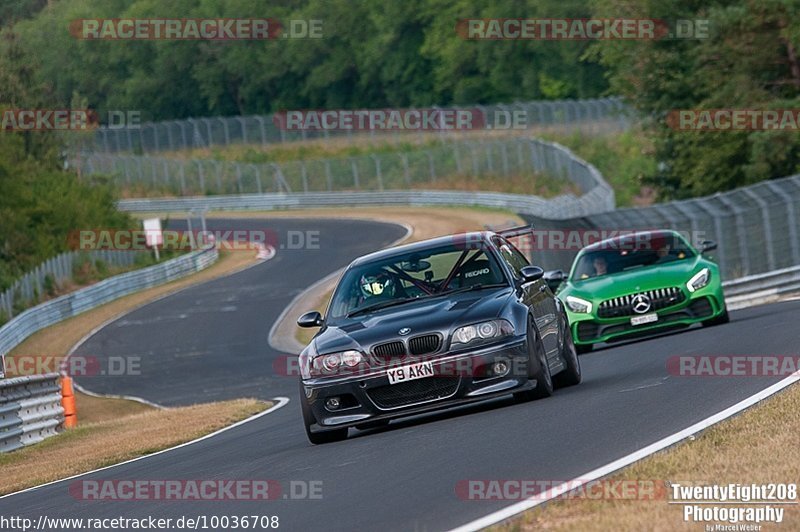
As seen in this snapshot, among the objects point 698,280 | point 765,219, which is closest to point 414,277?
point 698,280

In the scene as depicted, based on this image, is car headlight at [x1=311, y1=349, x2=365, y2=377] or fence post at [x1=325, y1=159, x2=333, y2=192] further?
fence post at [x1=325, y1=159, x2=333, y2=192]

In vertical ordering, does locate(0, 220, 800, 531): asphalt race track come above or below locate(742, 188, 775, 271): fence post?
below

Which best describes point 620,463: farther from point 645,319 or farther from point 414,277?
point 645,319

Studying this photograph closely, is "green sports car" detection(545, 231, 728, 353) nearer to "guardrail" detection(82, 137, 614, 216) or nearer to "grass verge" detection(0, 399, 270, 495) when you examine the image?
"grass verge" detection(0, 399, 270, 495)

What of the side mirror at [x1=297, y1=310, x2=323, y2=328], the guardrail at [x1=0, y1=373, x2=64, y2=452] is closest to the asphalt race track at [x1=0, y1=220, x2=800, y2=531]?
the side mirror at [x1=297, y1=310, x2=323, y2=328]

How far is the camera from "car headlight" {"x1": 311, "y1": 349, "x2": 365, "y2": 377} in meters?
11.8

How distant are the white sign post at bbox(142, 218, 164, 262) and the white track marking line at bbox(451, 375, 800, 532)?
169 feet

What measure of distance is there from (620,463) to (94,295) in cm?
4335

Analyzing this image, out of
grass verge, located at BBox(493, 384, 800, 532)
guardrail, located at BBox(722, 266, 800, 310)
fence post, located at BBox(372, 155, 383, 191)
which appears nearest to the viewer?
grass verge, located at BBox(493, 384, 800, 532)

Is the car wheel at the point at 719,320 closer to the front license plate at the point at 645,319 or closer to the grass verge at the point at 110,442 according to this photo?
the front license plate at the point at 645,319

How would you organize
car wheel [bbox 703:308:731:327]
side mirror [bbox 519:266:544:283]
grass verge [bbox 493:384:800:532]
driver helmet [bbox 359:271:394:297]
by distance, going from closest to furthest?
grass verge [bbox 493:384:800:532] < driver helmet [bbox 359:271:394:297] < side mirror [bbox 519:266:544:283] < car wheel [bbox 703:308:731:327]

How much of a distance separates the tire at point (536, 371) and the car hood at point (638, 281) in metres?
6.09

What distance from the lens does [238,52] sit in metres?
118

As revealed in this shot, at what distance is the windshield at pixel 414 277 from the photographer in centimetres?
1277
